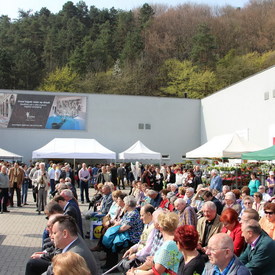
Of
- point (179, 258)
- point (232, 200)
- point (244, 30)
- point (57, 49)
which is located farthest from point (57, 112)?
point (244, 30)

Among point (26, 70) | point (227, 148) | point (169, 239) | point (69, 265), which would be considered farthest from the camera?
point (26, 70)

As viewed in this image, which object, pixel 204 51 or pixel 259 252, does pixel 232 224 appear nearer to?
pixel 259 252

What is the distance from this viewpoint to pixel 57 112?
105 ft

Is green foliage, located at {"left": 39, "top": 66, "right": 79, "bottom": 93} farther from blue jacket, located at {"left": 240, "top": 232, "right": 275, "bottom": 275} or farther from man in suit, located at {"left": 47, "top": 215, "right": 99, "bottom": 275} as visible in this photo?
blue jacket, located at {"left": 240, "top": 232, "right": 275, "bottom": 275}

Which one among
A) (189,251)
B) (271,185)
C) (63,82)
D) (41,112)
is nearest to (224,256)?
(189,251)

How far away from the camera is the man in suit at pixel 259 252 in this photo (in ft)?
14.1

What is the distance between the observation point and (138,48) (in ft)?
205

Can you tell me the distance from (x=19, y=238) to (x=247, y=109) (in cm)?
1992

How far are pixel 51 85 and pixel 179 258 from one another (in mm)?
53302

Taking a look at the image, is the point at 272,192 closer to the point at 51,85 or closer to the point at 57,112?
the point at 57,112

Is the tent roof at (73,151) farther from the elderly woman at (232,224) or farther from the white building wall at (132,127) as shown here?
the elderly woman at (232,224)

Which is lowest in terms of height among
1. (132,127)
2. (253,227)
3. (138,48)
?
(253,227)

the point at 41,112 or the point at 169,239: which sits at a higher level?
the point at 41,112

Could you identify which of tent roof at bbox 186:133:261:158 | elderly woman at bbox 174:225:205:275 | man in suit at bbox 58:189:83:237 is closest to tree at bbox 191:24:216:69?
tent roof at bbox 186:133:261:158
